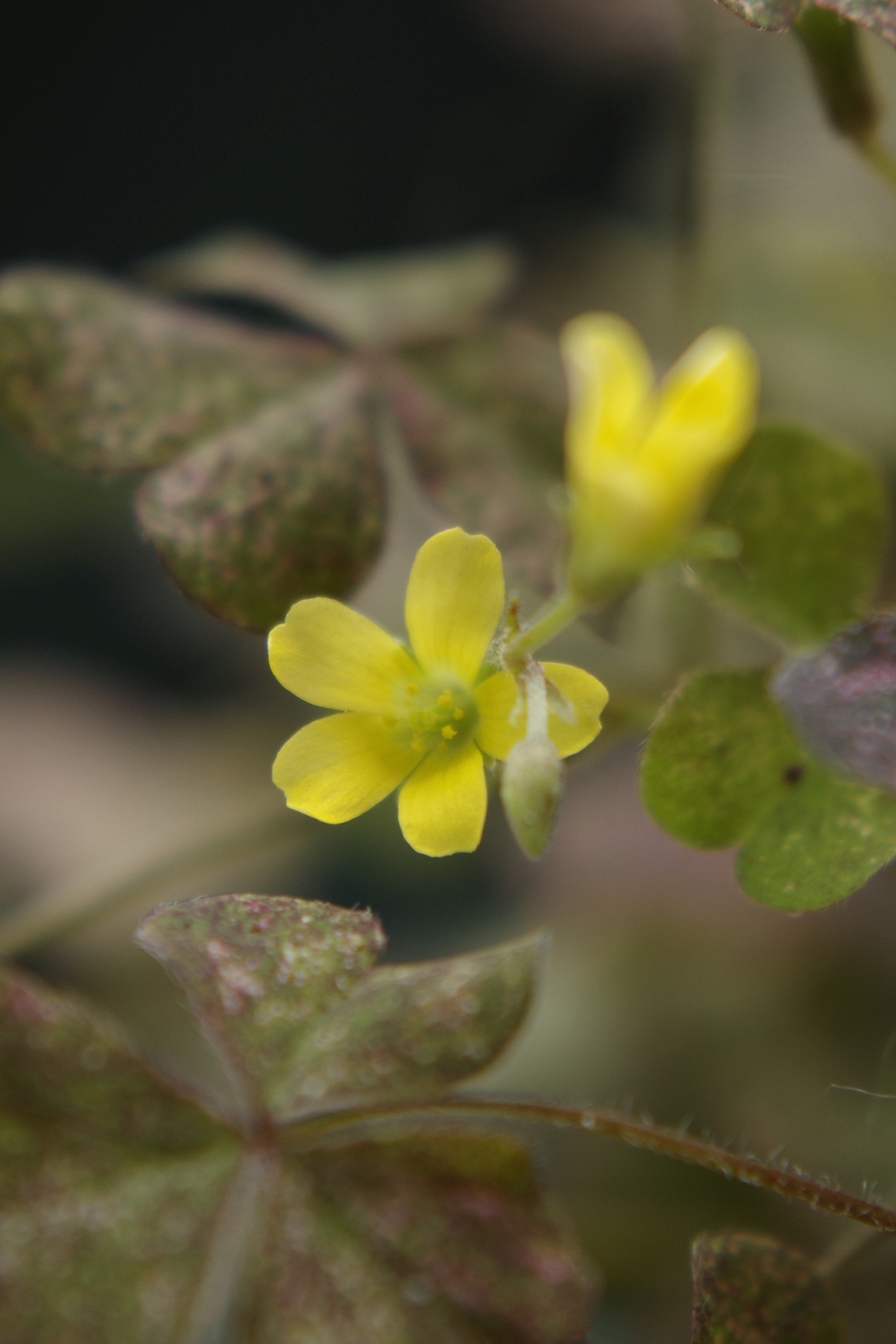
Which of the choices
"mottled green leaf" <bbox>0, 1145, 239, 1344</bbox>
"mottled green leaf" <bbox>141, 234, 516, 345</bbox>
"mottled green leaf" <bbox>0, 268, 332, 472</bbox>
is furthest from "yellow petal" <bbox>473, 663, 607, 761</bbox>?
"mottled green leaf" <bbox>141, 234, 516, 345</bbox>

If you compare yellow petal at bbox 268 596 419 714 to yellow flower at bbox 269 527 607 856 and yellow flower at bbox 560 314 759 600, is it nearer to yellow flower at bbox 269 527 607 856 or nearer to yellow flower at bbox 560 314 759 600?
yellow flower at bbox 269 527 607 856

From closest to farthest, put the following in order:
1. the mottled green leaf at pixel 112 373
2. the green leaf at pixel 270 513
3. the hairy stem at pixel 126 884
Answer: the green leaf at pixel 270 513 → the mottled green leaf at pixel 112 373 → the hairy stem at pixel 126 884

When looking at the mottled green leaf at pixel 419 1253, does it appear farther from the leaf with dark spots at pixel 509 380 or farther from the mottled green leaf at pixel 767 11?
the mottled green leaf at pixel 767 11

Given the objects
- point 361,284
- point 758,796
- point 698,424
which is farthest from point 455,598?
point 361,284

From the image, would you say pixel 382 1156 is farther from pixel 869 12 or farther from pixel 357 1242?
pixel 869 12

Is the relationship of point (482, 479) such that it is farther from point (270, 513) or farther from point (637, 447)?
point (637, 447)

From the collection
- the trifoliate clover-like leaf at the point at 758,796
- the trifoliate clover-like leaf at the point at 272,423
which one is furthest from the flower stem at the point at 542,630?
the trifoliate clover-like leaf at the point at 272,423
